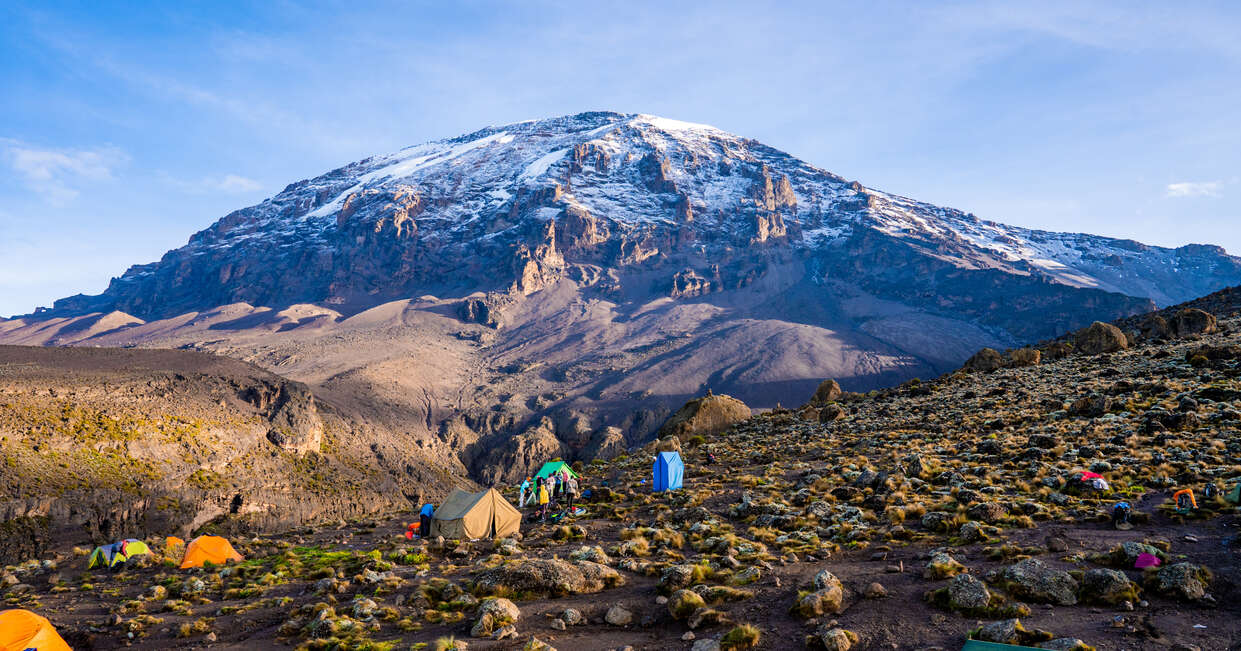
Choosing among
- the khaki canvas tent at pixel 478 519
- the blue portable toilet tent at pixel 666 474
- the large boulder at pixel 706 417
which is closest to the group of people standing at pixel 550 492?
the khaki canvas tent at pixel 478 519

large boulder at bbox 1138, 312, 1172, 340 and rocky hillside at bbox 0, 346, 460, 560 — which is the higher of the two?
large boulder at bbox 1138, 312, 1172, 340

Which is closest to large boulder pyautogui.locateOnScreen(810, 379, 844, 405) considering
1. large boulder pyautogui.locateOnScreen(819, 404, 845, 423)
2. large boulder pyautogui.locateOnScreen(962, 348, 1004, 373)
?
large boulder pyautogui.locateOnScreen(819, 404, 845, 423)

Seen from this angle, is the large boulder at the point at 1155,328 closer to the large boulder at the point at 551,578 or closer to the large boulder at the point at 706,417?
the large boulder at the point at 706,417

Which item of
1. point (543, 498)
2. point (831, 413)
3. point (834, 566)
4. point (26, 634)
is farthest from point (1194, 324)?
point (26, 634)

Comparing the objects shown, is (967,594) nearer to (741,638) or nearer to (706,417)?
(741,638)

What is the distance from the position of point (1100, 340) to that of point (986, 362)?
7.10 m

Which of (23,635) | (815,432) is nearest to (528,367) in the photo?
(815,432)

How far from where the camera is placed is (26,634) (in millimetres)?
11672

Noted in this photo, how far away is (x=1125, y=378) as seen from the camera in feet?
91.6

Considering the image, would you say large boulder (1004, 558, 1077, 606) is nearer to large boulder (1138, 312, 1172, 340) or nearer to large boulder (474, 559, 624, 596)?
large boulder (474, 559, 624, 596)

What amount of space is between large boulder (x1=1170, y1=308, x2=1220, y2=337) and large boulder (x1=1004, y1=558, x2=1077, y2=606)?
4201cm

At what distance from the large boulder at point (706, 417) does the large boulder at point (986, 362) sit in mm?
18110

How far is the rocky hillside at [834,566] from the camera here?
8.41 metres

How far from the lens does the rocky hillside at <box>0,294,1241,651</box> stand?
841 centimetres
